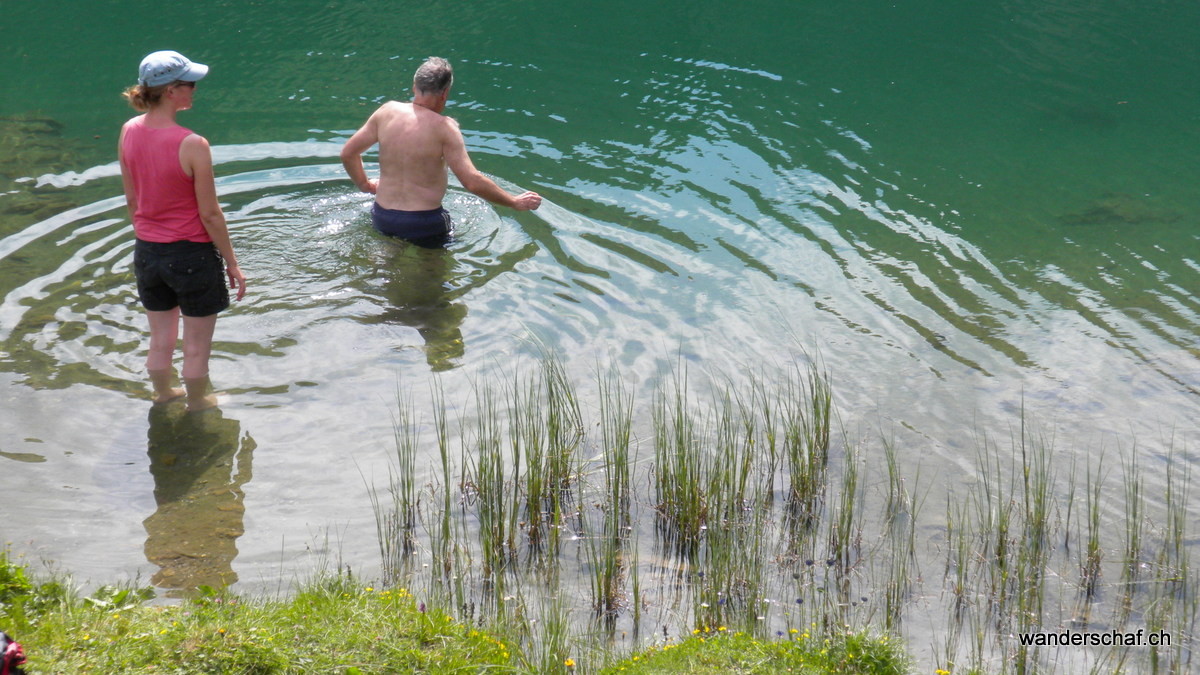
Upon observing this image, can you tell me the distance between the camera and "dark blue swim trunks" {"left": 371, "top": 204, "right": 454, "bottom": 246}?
24.6ft

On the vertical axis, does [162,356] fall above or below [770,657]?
above

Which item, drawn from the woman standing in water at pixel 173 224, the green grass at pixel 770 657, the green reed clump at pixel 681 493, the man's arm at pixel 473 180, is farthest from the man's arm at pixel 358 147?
the green grass at pixel 770 657

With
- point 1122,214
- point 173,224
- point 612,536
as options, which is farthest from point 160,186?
point 1122,214

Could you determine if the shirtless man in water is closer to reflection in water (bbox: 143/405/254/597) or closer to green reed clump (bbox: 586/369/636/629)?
reflection in water (bbox: 143/405/254/597)

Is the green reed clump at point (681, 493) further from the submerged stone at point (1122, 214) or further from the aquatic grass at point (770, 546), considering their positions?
the submerged stone at point (1122, 214)

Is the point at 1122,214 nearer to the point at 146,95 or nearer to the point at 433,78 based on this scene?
the point at 433,78

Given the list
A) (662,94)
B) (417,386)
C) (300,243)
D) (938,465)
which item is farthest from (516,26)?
(938,465)

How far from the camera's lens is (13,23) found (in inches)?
544

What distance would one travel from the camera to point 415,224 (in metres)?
7.50

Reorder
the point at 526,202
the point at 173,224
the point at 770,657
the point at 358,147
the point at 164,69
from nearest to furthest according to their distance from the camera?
the point at 770,657 < the point at 164,69 < the point at 173,224 < the point at 526,202 < the point at 358,147

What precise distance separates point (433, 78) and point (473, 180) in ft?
2.53

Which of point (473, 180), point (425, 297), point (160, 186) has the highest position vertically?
point (160, 186)

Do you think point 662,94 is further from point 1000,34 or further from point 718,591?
point 718,591

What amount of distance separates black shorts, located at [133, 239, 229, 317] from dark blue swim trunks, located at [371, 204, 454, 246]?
7.25 ft
